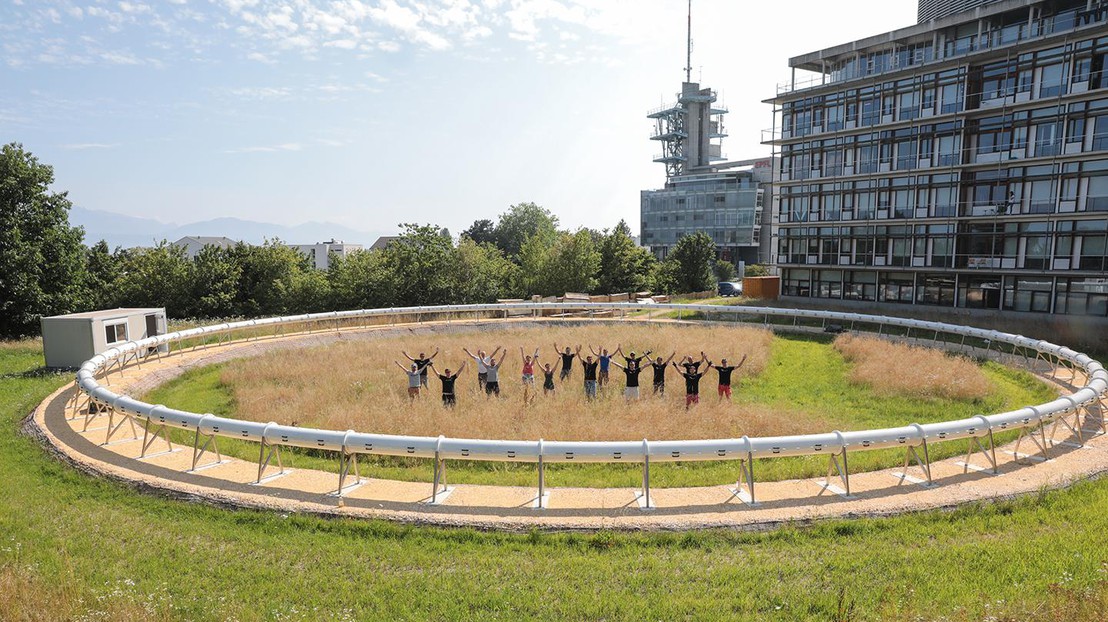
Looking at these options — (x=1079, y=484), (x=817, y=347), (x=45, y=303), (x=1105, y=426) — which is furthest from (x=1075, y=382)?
(x=45, y=303)

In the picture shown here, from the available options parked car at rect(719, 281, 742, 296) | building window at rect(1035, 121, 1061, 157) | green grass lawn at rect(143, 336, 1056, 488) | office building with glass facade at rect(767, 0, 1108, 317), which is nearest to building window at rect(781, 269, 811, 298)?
office building with glass facade at rect(767, 0, 1108, 317)

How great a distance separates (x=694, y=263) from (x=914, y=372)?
4186 centimetres

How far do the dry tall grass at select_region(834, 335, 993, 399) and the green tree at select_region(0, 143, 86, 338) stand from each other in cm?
3805

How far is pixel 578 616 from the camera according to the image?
697 centimetres

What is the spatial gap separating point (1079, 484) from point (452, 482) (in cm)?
1056

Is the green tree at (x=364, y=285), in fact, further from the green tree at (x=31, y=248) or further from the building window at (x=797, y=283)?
the building window at (x=797, y=283)

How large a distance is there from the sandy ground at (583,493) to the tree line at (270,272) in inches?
1010

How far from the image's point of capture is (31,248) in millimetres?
31922

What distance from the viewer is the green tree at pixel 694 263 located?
60906 millimetres

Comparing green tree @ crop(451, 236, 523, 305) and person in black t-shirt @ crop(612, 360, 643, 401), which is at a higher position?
green tree @ crop(451, 236, 523, 305)

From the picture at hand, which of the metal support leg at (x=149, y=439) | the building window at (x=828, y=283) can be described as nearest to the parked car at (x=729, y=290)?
the building window at (x=828, y=283)

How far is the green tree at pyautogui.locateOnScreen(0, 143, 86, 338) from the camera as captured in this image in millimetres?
31453

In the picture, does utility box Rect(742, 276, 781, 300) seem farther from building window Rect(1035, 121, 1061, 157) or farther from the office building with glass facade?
building window Rect(1035, 121, 1061, 157)

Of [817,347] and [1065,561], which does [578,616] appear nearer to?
[1065,561]
